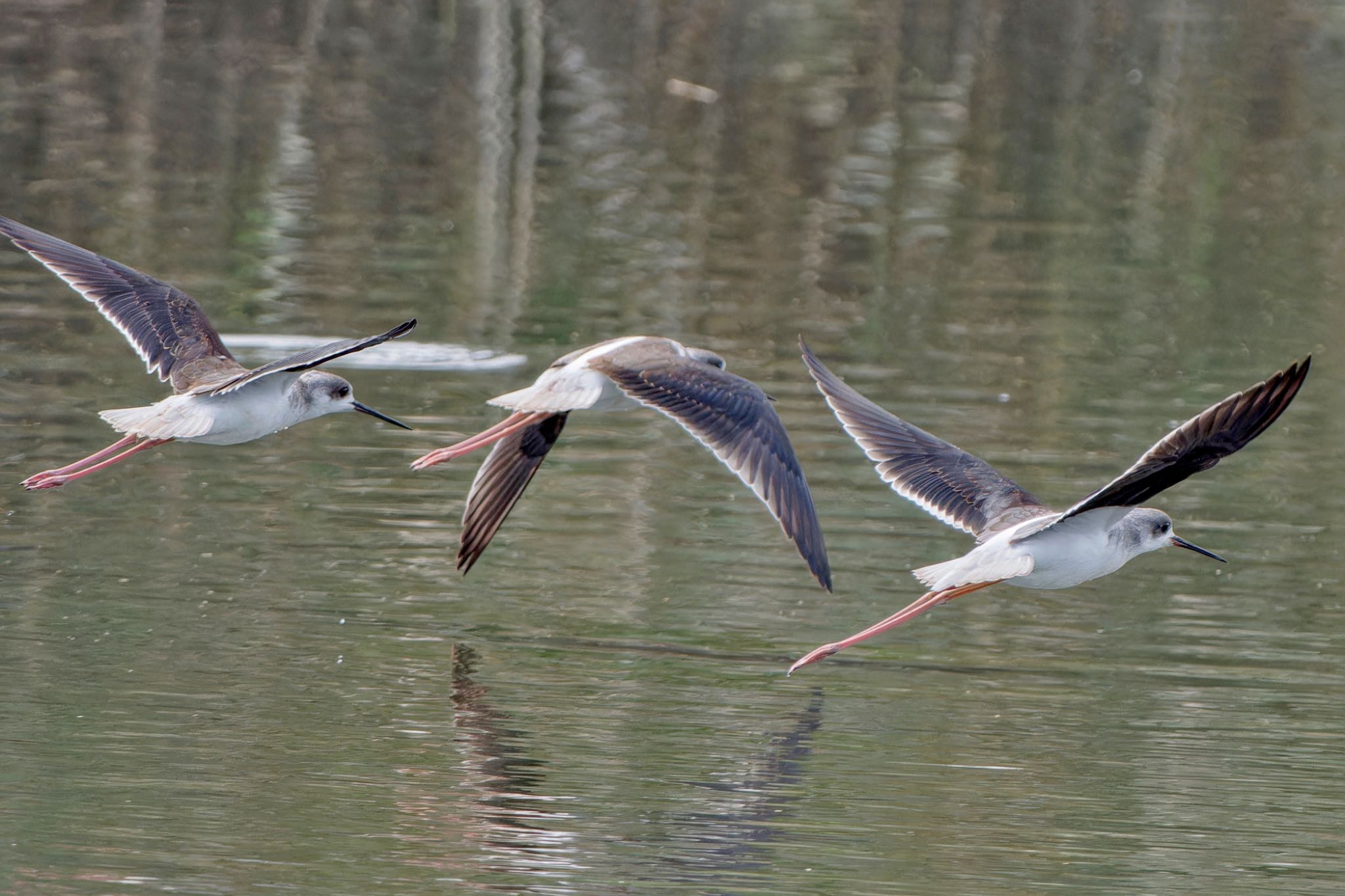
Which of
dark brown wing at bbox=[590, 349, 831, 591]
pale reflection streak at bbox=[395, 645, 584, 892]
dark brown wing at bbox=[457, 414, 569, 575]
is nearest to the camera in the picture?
pale reflection streak at bbox=[395, 645, 584, 892]

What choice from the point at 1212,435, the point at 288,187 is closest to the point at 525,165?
the point at 288,187

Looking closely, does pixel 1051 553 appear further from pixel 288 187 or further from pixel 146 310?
pixel 288 187

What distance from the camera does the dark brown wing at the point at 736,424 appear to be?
9219mm

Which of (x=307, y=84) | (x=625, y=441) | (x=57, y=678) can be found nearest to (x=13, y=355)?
(x=625, y=441)

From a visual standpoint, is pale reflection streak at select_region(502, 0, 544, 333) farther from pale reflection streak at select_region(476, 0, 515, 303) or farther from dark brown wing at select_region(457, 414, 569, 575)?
dark brown wing at select_region(457, 414, 569, 575)

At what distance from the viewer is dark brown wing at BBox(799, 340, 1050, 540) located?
30.9 ft

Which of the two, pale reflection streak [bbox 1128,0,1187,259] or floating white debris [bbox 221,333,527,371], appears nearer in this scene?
floating white debris [bbox 221,333,527,371]

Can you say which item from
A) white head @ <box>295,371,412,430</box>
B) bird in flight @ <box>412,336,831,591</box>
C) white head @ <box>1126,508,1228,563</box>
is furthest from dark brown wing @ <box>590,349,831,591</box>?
white head @ <box>1126,508,1228,563</box>

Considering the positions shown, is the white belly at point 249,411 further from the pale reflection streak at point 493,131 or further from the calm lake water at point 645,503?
the pale reflection streak at point 493,131

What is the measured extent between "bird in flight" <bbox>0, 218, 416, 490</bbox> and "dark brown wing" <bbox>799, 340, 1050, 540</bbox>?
2018 mm

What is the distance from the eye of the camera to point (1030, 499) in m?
9.51

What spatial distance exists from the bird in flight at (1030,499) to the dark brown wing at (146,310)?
2780 mm

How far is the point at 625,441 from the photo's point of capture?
545 inches

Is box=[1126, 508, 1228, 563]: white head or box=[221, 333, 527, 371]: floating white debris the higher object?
box=[1126, 508, 1228, 563]: white head
